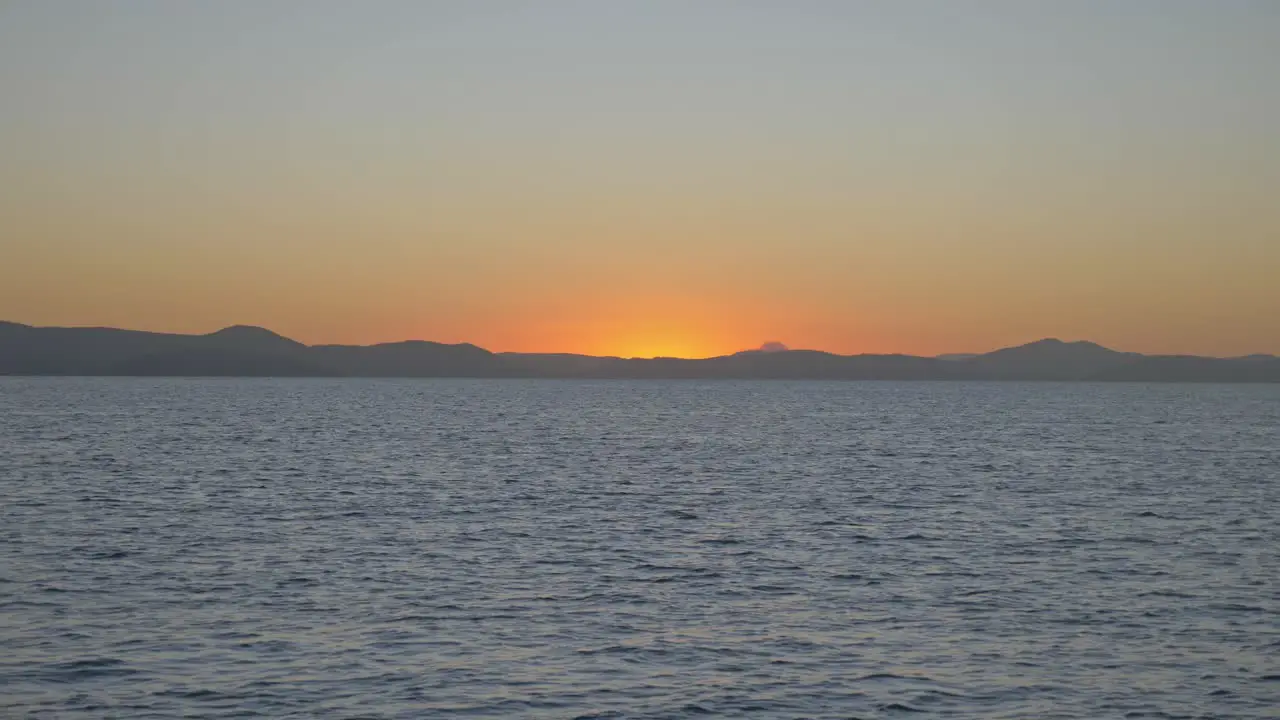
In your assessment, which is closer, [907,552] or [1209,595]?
[1209,595]

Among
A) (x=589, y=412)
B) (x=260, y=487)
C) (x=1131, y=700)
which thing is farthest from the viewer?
(x=589, y=412)

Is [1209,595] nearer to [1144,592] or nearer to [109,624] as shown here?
[1144,592]

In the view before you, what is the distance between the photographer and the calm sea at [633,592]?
23.4m

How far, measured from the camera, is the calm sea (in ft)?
76.8

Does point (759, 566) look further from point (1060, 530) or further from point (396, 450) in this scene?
point (396, 450)

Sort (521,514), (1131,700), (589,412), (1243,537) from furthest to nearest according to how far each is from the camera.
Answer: (589,412) → (521,514) → (1243,537) → (1131,700)

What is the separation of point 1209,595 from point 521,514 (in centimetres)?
→ 2688

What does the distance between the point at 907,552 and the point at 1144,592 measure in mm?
8602

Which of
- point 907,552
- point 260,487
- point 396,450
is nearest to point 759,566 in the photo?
point 907,552

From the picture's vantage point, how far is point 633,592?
33.3 metres

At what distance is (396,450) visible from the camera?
303 ft

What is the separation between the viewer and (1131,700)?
913 inches

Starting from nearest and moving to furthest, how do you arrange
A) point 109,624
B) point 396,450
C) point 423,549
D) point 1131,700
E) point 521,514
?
point 1131,700 → point 109,624 → point 423,549 → point 521,514 → point 396,450

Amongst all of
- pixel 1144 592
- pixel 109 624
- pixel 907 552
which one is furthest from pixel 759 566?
pixel 109 624
